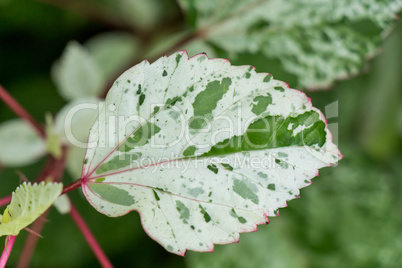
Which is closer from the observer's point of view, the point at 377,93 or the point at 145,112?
the point at 145,112

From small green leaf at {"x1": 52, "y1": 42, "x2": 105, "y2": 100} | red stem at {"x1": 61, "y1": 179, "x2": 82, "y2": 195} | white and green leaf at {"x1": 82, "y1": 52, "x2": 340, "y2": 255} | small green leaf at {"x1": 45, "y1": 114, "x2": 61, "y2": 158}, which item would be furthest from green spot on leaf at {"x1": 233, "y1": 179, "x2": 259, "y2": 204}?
small green leaf at {"x1": 52, "y1": 42, "x2": 105, "y2": 100}

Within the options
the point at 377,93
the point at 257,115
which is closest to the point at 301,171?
the point at 257,115

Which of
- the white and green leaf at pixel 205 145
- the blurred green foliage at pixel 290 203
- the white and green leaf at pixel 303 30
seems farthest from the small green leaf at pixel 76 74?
the white and green leaf at pixel 205 145

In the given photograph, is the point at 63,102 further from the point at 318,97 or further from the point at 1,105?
the point at 318,97

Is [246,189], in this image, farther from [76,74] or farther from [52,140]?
[76,74]

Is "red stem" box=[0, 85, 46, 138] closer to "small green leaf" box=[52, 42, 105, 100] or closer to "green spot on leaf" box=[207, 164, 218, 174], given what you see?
"small green leaf" box=[52, 42, 105, 100]
